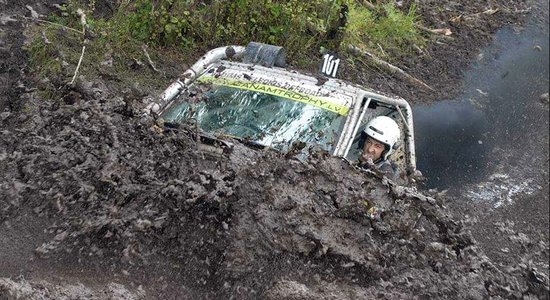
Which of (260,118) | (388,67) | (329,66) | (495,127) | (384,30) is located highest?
(329,66)

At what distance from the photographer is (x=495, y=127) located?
9.24 metres

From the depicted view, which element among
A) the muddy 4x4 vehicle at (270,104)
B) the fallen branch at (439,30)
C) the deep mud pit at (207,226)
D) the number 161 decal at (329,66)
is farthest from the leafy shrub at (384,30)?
the deep mud pit at (207,226)

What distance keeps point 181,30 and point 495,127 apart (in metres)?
4.43

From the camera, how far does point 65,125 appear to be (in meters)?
4.76

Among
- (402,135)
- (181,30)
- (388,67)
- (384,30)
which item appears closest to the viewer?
(402,135)

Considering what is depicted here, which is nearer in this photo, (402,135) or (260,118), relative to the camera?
(260,118)

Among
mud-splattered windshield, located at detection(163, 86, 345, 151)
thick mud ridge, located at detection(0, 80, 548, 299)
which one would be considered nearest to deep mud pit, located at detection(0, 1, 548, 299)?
thick mud ridge, located at detection(0, 80, 548, 299)

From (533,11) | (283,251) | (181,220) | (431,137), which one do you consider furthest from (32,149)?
(533,11)

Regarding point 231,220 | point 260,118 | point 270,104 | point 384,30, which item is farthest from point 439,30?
point 231,220

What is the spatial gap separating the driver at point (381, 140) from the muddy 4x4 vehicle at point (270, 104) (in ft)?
0.41

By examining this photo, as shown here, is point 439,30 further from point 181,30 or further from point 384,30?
point 181,30

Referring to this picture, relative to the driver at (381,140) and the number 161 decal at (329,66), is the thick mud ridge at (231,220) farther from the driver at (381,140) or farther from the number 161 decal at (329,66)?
the number 161 decal at (329,66)

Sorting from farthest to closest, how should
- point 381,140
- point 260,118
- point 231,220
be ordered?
point 381,140, point 260,118, point 231,220

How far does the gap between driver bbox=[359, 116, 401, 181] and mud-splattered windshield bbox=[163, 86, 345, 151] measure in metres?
0.92
